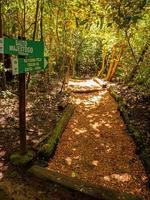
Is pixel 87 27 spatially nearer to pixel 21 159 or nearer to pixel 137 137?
pixel 137 137

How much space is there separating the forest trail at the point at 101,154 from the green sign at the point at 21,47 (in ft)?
8.35

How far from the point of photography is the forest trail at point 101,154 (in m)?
5.58

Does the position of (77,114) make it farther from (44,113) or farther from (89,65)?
(89,65)

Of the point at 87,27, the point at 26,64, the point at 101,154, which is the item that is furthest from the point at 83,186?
the point at 87,27

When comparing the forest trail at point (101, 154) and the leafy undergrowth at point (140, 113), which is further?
the leafy undergrowth at point (140, 113)

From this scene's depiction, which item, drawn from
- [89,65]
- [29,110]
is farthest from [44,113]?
[89,65]

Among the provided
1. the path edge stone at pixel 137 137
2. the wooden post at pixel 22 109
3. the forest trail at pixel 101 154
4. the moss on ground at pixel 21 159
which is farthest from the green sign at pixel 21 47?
the path edge stone at pixel 137 137

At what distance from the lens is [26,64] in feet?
16.6

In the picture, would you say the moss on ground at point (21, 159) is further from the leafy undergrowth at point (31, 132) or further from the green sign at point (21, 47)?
the green sign at point (21, 47)

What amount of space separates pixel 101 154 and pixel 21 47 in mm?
3363

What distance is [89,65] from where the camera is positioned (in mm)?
28359

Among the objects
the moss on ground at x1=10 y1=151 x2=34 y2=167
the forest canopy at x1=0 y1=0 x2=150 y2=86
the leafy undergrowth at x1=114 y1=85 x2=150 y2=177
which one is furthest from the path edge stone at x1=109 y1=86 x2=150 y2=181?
the moss on ground at x1=10 y1=151 x2=34 y2=167

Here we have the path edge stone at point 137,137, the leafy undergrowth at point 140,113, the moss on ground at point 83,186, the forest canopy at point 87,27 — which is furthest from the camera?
the leafy undergrowth at point 140,113

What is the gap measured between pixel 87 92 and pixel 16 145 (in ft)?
26.1
